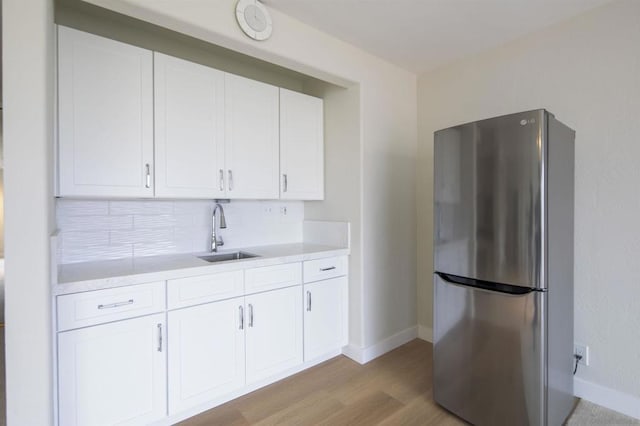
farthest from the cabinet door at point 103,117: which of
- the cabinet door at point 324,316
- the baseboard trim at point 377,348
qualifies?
the baseboard trim at point 377,348

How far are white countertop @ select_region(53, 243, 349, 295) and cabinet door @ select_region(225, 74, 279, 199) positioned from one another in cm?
50

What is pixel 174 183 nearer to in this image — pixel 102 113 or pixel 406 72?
pixel 102 113

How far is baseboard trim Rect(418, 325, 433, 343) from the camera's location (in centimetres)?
293

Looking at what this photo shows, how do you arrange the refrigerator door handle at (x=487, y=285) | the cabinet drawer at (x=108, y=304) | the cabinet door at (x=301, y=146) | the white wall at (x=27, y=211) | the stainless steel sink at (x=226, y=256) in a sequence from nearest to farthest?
1. the white wall at (x=27, y=211)
2. the cabinet drawer at (x=108, y=304)
3. the refrigerator door handle at (x=487, y=285)
4. the stainless steel sink at (x=226, y=256)
5. the cabinet door at (x=301, y=146)

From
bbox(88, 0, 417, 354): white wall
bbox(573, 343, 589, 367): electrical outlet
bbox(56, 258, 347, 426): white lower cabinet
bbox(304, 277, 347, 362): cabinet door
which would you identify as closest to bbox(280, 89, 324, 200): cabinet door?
bbox(88, 0, 417, 354): white wall

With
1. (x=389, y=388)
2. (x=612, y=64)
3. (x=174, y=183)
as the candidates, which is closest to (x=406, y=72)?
(x=612, y=64)

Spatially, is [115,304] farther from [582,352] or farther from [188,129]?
[582,352]

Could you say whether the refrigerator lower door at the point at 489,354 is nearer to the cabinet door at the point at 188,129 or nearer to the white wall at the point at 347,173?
the white wall at the point at 347,173

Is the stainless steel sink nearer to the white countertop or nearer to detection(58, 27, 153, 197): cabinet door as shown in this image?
the white countertop

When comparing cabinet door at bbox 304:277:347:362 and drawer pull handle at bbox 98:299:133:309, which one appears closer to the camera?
drawer pull handle at bbox 98:299:133:309

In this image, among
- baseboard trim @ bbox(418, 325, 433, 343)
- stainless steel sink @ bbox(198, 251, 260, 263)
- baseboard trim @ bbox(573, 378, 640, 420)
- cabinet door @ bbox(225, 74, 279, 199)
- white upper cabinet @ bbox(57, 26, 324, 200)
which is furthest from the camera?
baseboard trim @ bbox(418, 325, 433, 343)

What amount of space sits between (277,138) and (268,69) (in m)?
0.73

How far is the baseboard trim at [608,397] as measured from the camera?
1848mm

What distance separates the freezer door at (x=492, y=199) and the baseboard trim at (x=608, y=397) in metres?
1.09
